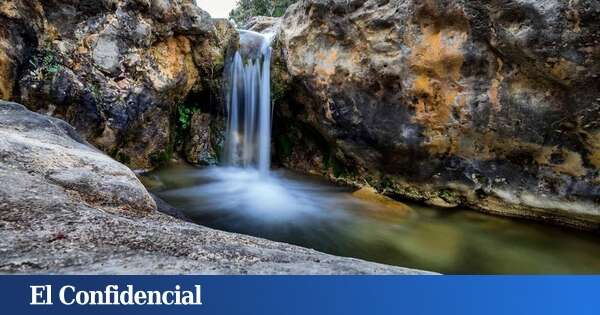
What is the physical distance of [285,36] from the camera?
10.2 metres

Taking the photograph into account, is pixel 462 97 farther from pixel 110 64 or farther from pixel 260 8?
pixel 260 8

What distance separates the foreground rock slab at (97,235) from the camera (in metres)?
1.80

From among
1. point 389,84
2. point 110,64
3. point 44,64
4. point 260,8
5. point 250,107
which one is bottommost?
point 250,107

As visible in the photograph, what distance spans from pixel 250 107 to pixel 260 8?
1932 cm

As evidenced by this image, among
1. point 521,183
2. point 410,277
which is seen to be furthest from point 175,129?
point 410,277

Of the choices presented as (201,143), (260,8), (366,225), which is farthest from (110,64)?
(260,8)

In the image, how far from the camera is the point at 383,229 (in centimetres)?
664

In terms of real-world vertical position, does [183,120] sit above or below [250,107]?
below

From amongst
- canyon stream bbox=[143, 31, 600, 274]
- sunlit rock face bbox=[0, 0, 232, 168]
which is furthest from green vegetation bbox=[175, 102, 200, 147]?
canyon stream bbox=[143, 31, 600, 274]

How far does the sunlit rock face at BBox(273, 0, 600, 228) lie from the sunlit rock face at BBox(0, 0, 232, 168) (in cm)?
303

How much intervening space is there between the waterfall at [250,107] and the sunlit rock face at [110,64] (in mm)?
1199

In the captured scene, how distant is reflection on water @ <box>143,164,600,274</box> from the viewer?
5.61m

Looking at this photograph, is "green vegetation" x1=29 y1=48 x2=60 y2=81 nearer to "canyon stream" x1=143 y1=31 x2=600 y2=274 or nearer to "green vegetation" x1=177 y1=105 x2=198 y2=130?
"canyon stream" x1=143 y1=31 x2=600 y2=274

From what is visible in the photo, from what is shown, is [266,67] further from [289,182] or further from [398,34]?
[398,34]
